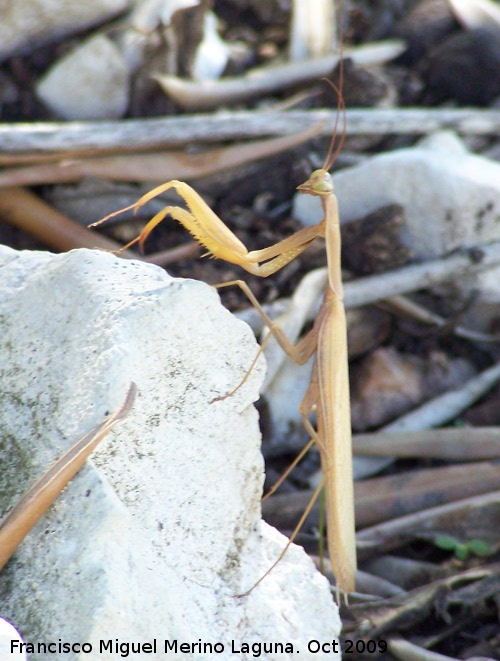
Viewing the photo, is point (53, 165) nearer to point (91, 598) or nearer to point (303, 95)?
point (303, 95)

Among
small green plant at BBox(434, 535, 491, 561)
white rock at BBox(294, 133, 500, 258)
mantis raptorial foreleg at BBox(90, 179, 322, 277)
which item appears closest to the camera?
mantis raptorial foreleg at BBox(90, 179, 322, 277)

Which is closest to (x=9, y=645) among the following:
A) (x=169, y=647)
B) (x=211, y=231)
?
(x=169, y=647)

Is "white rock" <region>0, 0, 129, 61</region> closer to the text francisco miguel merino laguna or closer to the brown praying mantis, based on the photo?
the brown praying mantis

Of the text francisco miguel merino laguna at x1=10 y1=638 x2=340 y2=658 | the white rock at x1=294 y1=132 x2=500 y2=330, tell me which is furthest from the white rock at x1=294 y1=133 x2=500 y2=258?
the text francisco miguel merino laguna at x1=10 y1=638 x2=340 y2=658

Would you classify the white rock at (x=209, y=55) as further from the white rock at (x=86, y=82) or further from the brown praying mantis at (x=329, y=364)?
the brown praying mantis at (x=329, y=364)

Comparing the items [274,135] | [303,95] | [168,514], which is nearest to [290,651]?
[168,514]

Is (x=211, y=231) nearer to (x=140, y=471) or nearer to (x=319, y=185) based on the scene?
→ (x=319, y=185)
